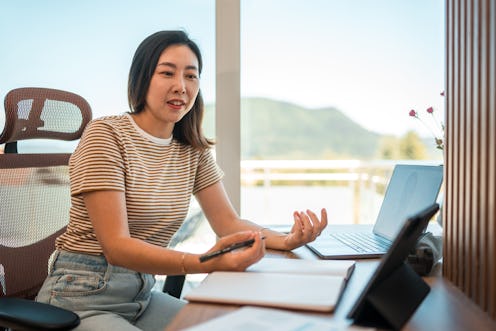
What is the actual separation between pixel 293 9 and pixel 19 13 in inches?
78.2

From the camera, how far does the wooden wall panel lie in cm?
74

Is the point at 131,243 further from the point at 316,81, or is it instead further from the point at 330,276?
the point at 316,81

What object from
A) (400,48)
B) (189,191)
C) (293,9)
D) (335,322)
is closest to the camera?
(335,322)

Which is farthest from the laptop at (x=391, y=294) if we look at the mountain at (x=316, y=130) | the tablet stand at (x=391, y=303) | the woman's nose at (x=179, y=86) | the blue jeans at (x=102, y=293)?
the mountain at (x=316, y=130)

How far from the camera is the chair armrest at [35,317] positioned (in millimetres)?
877

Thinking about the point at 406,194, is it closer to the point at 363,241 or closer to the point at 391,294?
the point at 363,241

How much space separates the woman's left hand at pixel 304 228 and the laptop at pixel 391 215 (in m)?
0.04

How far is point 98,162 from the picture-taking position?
4.03 ft

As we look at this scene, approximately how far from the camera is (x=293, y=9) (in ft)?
11.6

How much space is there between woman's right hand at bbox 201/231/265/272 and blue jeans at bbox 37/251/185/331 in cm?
28

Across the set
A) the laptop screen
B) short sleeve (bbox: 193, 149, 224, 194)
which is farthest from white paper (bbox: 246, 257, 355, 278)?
short sleeve (bbox: 193, 149, 224, 194)

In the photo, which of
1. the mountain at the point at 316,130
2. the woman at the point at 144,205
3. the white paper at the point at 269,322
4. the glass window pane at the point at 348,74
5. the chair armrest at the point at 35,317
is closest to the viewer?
the white paper at the point at 269,322

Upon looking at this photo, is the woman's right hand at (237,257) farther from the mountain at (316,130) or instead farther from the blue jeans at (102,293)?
the mountain at (316,130)

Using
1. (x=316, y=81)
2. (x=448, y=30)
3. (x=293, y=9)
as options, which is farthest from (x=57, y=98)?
(x=316, y=81)
